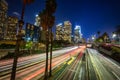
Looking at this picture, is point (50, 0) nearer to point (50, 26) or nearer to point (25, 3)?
point (50, 26)

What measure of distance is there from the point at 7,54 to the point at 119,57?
1678 inches

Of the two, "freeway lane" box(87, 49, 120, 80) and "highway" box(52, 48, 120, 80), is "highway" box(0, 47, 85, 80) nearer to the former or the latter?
"highway" box(52, 48, 120, 80)

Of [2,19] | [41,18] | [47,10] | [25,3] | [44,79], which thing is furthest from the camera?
[2,19]

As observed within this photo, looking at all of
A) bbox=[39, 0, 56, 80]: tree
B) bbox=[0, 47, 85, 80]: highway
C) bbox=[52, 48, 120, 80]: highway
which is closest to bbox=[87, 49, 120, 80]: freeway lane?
bbox=[52, 48, 120, 80]: highway

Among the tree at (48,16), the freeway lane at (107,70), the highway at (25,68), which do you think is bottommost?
the freeway lane at (107,70)

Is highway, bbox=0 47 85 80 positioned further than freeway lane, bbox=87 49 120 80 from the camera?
No

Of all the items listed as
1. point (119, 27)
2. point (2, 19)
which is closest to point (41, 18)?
point (119, 27)

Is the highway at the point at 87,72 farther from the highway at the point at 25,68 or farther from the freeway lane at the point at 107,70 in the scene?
the highway at the point at 25,68

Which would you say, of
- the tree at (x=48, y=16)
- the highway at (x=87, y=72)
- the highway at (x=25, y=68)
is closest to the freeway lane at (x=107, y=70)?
the highway at (x=87, y=72)

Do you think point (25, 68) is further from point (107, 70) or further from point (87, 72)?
point (107, 70)

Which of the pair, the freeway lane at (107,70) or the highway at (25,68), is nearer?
the highway at (25,68)

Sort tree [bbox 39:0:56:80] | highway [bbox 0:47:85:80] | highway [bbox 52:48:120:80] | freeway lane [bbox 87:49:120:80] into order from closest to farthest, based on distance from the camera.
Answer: highway [bbox 0:47:85:80] → tree [bbox 39:0:56:80] → highway [bbox 52:48:120:80] → freeway lane [bbox 87:49:120:80]

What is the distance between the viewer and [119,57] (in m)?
56.6

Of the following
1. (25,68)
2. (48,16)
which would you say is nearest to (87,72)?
(25,68)
